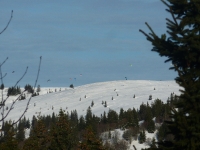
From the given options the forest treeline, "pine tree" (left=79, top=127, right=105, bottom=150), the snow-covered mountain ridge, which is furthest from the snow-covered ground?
"pine tree" (left=79, top=127, right=105, bottom=150)

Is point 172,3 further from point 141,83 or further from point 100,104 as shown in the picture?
A: point 141,83

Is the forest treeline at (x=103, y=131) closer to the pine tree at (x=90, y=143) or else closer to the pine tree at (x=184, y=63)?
the pine tree at (x=90, y=143)

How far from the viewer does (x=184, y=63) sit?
944cm

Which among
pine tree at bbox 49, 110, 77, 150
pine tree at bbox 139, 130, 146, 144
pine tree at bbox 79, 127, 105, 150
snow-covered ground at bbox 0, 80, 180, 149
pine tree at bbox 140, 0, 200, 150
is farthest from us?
snow-covered ground at bbox 0, 80, 180, 149

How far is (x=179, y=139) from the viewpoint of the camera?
8.80m

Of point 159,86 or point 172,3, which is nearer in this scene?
point 172,3

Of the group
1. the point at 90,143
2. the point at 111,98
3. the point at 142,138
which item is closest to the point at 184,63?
the point at 90,143

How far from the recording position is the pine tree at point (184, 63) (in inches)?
339

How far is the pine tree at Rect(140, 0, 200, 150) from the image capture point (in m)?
8.62

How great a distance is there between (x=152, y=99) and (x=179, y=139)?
520 ft

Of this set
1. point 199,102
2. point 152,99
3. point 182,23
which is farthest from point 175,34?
point 152,99

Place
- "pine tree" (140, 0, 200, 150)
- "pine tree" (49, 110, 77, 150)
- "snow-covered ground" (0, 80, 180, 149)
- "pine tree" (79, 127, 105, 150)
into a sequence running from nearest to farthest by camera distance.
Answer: "pine tree" (140, 0, 200, 150) → "pine tree" (79, 127, 105, 150) → "pine tree" (49, 110, 77, 150) → "snow-covered ground" (0, 80, 180, 149)

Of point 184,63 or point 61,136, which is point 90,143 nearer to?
point 61,136

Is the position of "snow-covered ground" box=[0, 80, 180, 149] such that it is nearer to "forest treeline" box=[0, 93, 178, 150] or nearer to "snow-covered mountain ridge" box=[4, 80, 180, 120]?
"snow-covered mountain ridge" box=[4, 80, 180, 120]
